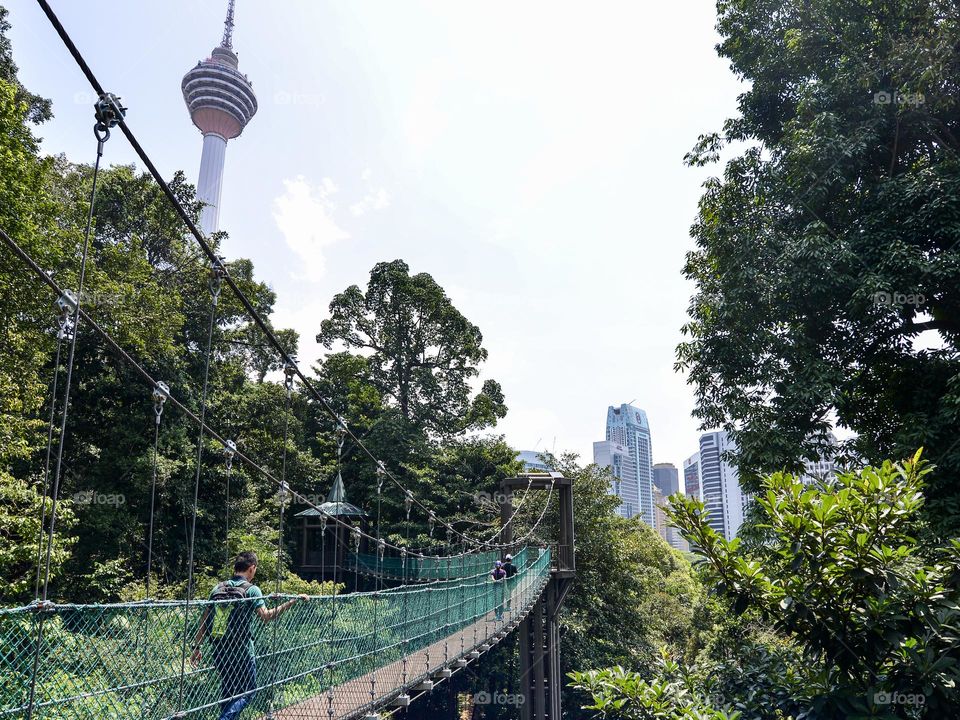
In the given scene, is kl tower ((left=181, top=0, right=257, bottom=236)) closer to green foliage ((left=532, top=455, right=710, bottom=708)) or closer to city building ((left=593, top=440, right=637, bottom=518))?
green foliage ((left=532, top=455, right=710, bottom=708))

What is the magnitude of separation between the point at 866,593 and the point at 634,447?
97.3 metres

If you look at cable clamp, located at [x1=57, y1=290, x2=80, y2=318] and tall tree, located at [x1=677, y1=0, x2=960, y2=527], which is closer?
cable clamp, located at [x1=57, y1=290, x2=80, y2=318]

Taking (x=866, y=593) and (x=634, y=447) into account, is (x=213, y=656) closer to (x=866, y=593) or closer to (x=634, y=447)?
(x=866, y=593)

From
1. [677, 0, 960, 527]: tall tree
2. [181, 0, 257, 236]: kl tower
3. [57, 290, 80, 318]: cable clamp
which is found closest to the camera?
[57, 290, 80, 318]: cable clamp

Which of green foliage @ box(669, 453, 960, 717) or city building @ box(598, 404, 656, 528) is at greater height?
city building @ box(598, 404, 656, 528)

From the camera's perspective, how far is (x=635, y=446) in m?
96.6

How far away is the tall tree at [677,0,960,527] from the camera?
5.45m

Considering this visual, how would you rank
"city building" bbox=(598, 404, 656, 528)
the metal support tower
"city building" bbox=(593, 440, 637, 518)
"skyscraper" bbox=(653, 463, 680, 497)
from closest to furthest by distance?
the metal support tower → "city building" bbox=(593, 440, 637, 518) → "city building" bbox=(598, 404, 656, 528) → "skyscraper" bbox=(653, 463, 680, 497)

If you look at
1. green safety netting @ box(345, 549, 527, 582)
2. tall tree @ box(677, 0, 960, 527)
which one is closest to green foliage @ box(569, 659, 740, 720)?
tall tree @ box(677, 0, 960, 527)

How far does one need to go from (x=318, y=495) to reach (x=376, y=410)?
2612mm

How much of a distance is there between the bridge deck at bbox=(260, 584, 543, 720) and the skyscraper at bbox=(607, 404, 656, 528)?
87.4 m

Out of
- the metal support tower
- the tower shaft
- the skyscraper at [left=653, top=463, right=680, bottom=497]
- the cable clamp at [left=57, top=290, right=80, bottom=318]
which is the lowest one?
the metal support tower

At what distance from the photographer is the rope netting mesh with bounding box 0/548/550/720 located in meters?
1.94

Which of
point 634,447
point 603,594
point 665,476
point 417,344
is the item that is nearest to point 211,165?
point 417,344
